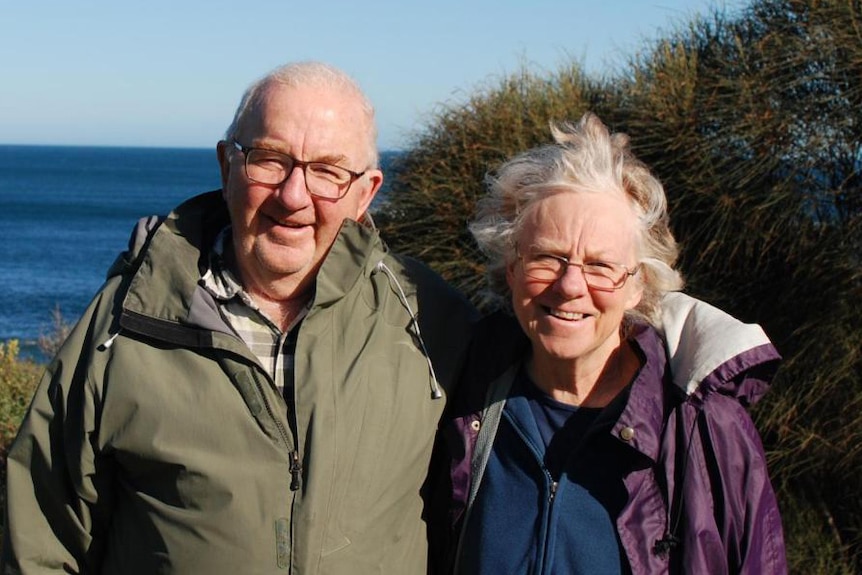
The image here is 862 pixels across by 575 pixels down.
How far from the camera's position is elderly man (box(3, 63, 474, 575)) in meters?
2.61

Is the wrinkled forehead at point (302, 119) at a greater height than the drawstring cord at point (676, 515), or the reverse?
the wrinkled forehead at point (302, 119)

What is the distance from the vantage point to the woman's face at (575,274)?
275 centimetres

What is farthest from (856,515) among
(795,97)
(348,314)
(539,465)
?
(348,314)

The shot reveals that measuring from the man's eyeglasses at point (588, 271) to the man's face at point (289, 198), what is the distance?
576 mm

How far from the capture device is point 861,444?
4840 millimetres

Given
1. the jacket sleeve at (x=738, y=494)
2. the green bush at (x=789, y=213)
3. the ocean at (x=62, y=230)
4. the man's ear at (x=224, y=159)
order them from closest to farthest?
the jacket sleeve at (x=738, y=494), the man's ear at (x=224, y=159), the green bush at (x=789, y=213), the ocean at (x=62, y=230)

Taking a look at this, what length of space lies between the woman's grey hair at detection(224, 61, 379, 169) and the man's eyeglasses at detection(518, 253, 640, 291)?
595mm

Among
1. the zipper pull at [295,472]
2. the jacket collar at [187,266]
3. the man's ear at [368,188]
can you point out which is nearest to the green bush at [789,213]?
the man's ear at [368,188]

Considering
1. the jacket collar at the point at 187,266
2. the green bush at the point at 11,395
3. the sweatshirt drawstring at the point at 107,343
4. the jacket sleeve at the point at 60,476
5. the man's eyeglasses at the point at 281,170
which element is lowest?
the green bush at the point at 11,395

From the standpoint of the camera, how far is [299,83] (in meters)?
2.85

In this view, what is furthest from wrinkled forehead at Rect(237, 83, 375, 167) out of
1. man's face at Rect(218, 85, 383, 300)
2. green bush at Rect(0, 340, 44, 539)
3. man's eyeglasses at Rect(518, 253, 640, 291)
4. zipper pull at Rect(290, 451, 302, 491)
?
green bush at Rect(0, 340, 44, 539)

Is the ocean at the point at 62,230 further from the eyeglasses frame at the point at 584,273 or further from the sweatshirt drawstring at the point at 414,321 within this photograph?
the eyeglasses frame at the point at 584,273

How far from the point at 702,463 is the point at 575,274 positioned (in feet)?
1.96

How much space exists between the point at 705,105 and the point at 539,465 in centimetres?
347
